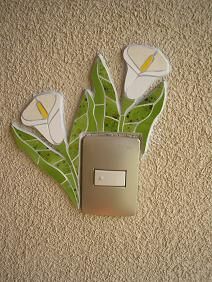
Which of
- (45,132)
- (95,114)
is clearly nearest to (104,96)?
(95,114)

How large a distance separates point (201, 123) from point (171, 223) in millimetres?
208

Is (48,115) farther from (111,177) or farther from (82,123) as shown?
(111,177)

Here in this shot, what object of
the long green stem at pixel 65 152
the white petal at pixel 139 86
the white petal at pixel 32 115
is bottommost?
the long green stem at pixel 65 152

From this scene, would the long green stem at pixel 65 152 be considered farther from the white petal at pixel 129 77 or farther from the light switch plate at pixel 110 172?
the white petal at pixel 129 77

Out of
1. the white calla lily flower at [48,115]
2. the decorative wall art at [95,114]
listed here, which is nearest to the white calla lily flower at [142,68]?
the decorative wall art at [95,114]

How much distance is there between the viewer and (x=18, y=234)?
548 millimetres

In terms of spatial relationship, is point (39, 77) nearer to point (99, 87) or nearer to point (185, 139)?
point (99, 87)

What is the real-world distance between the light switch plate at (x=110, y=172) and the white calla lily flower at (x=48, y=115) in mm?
56

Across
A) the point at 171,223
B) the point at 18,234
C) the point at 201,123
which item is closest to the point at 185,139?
the point at 201,123

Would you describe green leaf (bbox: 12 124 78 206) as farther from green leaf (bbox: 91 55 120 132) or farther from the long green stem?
green leaf (bbox: 91 55 120 132)

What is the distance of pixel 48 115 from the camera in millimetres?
497

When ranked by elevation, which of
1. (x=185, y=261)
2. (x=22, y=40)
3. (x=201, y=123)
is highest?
(x=22, y=40)

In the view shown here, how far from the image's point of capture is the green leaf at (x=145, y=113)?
0.46 metres

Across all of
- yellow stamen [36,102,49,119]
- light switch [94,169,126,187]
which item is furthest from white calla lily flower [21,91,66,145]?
light switch [94,169,126,187]
